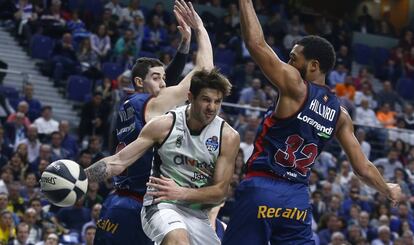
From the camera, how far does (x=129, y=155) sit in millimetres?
8750

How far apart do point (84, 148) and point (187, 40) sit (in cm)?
899

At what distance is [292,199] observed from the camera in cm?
895

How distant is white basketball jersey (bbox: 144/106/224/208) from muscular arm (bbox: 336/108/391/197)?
110 cm

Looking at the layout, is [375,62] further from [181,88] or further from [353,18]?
[181,88]

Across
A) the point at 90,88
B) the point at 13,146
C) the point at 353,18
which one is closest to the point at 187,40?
the point at 13,146

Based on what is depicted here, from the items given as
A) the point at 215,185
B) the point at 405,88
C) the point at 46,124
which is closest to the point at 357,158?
the point at 215,185

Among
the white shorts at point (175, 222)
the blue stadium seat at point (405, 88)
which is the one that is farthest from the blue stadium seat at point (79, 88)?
the white shorts at point (175, 222)

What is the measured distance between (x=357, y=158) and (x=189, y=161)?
5.09 ft

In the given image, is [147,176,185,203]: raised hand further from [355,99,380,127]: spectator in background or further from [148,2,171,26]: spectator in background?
[148,2,171,26]: spectator in background

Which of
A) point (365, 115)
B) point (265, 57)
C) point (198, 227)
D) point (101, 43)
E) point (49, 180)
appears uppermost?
point (265, 57)

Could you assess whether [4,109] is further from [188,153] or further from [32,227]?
[188,153]

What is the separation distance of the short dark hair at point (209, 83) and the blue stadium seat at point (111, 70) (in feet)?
43.8

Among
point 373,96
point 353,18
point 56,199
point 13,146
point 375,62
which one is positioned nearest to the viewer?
point 56,199

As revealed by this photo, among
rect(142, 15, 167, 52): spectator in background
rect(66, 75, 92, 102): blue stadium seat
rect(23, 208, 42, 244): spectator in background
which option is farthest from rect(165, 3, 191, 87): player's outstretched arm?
rect(142, 15, 167, 52): spectator in background
